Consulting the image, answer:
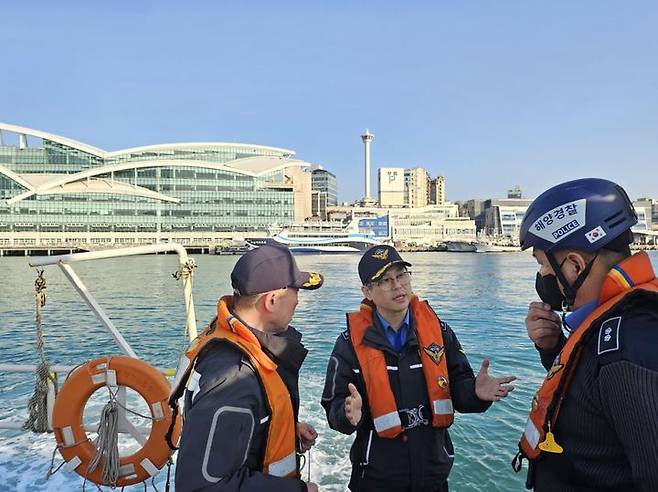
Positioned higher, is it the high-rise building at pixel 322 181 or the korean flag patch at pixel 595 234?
the high-rise building at pixel 322 181

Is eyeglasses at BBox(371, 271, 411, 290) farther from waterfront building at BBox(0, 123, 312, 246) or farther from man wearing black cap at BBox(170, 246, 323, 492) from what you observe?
waterfront building at BBox(0, 123, 312, 246)

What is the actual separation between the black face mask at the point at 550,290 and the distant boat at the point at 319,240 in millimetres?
80518

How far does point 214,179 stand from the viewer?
91000 mm

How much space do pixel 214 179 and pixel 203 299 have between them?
72.6 metres

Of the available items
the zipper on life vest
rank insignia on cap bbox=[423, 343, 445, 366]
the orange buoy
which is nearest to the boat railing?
the orange buoy

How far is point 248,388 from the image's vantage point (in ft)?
5.42

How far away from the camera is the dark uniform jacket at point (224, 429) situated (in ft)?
4.96

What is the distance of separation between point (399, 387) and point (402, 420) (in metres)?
0.18

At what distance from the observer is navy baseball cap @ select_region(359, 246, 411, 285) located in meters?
2.83

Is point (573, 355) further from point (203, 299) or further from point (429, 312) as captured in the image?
point (203, 299)

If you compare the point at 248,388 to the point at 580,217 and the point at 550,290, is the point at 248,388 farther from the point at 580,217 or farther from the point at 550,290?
the point at 580,217

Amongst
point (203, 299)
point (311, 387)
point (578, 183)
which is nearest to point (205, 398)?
point (578, 183)

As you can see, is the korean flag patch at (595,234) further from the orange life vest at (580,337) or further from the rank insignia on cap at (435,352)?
the rank insignia on cap at (435,352)

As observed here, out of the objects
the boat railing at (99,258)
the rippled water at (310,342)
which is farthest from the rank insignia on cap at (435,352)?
the rippled water at (310,342)
